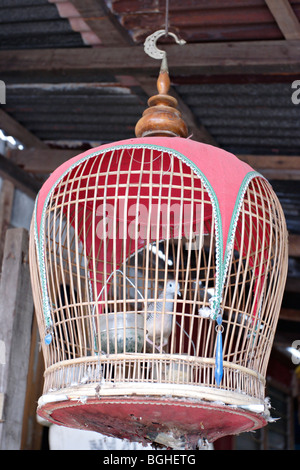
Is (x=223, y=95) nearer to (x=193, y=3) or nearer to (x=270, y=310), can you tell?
(x=193, y=3)

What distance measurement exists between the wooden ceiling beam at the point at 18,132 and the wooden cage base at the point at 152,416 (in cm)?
253

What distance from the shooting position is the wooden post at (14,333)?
10.3ft

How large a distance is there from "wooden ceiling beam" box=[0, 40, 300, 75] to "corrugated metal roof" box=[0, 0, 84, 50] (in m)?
0.13

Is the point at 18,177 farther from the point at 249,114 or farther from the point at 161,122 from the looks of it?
the point at 161,122

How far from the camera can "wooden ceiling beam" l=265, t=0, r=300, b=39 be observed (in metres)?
2.78

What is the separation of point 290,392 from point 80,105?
22.3 ft

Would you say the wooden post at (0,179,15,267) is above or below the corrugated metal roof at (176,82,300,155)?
below

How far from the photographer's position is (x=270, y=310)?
225 cm
